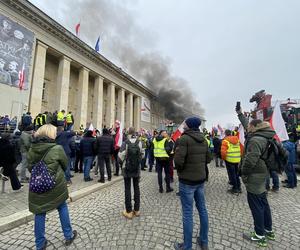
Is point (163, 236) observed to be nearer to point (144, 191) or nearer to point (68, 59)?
point (144, 191)

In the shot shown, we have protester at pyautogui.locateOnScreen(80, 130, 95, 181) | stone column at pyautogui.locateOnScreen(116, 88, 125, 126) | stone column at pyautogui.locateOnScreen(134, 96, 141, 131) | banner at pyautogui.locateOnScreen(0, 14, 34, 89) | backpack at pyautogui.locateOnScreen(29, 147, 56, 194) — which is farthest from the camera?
stone column at pyautogui.locateOnScreen(134, 96, 141, 131)

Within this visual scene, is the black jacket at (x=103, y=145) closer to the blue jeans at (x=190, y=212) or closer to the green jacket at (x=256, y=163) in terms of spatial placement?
the blue jeans at (x=190, y=212)

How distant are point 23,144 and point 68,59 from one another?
2025 cm

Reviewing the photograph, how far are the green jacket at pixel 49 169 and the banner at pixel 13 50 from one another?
605 inches

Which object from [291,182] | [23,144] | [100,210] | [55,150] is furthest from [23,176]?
[291,182]

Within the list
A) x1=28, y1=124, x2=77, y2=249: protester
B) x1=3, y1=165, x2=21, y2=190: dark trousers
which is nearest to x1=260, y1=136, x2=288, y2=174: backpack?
x1=28, y1=124, x2=77, y2=249: protester

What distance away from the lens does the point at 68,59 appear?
23.4m

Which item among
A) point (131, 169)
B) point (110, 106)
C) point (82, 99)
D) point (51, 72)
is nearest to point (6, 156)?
point (131, 169)

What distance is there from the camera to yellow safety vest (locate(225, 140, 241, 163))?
232 inches

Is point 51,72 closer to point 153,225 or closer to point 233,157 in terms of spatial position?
point 233,157

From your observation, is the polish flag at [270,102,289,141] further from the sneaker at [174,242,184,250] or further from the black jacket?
the black jacket

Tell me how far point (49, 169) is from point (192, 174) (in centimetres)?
213

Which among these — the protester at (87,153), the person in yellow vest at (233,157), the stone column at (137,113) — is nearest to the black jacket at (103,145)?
the protester at (87,153)

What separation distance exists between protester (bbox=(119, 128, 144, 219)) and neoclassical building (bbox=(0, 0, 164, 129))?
5.40 metres
